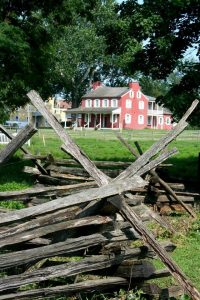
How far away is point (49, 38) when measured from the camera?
744 inches

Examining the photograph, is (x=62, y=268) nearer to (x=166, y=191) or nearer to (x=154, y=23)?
(x=166, y=191)

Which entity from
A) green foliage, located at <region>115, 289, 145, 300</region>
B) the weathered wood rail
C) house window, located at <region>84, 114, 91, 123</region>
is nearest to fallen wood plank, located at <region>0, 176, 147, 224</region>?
the weathered wood rail

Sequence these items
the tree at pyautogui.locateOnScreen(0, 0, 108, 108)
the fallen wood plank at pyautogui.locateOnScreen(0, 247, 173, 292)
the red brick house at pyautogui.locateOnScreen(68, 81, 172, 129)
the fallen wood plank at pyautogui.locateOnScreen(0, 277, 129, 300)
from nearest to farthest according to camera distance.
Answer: the fallen wood plank at pyautogui.locateOnScreen(0, 247, 173, 292) < the fallen wood plank at pyautogui.locateOnScreen(0, 277, 129, 300) < the tree at pyautogui.locateOnScreen(0, 0, 108, 108) < the red brick house at pyautogui.locateOnScreen(68, 81, 172, 129)

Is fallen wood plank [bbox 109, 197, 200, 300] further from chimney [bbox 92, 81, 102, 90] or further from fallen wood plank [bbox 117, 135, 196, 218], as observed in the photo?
chimney [bbox 92, 81, 102, 90]

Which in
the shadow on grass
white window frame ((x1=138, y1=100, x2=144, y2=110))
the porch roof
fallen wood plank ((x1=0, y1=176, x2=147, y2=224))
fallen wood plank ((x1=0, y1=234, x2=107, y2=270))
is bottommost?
the shadow on grass

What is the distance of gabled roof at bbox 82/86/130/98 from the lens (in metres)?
75.0

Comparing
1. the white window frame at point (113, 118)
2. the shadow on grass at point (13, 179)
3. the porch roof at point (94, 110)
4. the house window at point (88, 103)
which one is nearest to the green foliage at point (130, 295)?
the shadow on grass at point (13, 179)

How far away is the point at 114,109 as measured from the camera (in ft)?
240

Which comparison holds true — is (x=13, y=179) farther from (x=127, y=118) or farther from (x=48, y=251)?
(x=127, y=118)

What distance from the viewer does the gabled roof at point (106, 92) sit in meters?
75.0

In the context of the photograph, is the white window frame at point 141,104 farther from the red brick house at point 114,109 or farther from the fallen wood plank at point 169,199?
the fallen wood plank at point 169,199

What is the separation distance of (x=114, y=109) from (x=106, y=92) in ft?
16.4

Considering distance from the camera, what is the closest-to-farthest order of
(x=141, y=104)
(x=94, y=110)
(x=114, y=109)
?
1. (x=114, y=109)
2. (x=94, y=110)
3. (x=141, y=104)

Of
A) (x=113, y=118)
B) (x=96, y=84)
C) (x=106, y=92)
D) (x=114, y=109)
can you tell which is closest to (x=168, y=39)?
(x=114, y=109)
